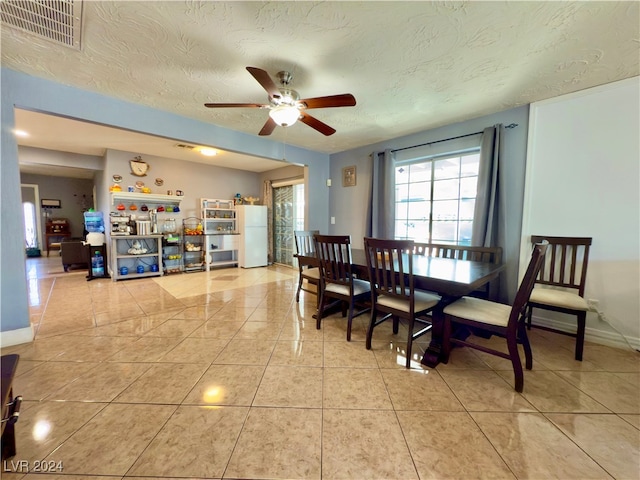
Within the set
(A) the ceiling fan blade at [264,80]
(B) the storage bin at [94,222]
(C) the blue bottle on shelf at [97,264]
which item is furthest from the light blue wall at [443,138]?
(B) the storage bin at [94,222]

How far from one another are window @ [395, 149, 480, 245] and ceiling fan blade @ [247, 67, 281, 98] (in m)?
2.48

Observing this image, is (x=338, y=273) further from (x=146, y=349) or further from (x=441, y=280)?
(x=146, y=349)

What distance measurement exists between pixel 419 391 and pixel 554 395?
2.84 ft

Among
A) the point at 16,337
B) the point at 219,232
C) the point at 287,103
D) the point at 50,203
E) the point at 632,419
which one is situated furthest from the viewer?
the point at 50,203

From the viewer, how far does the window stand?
318cm

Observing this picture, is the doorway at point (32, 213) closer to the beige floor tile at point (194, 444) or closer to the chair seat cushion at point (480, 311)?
the beige floor tile at point (194, 444)

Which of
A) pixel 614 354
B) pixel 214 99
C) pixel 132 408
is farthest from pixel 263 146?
pixel 614 354

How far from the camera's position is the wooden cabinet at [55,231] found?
296 inches

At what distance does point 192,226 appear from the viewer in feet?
18.6

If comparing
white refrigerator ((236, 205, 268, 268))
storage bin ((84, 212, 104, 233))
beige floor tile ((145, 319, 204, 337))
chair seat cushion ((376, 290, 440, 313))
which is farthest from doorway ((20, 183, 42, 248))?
chair seat cushion ((376, 290, 440, 313))

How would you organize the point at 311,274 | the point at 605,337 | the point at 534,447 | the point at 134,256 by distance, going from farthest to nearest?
1. the point at 134,256
2. the point at 311,274
3. the point at 605,337
4. the point at 534,447

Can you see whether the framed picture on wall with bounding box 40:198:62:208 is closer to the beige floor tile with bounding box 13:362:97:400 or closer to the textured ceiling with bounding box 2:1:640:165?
the textured ceiling with bounding box 2:1:640:165

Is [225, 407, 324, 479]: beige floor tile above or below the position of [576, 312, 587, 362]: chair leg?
below

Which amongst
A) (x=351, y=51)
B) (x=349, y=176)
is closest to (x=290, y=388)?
(x=351, y=51)
